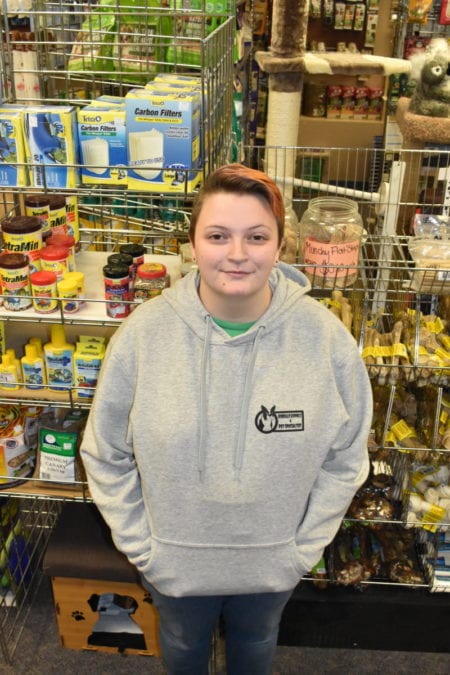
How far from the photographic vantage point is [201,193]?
138 centimetres

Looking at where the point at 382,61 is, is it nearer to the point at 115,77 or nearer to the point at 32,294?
the point at 115,77

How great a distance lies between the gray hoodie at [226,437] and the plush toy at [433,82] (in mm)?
2353

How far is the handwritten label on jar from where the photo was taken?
1745 mm

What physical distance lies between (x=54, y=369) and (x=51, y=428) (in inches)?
8.3

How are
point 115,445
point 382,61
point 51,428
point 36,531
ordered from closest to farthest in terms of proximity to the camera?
1. point 115,445
2. point 51,428
3. point 36,531
4. point 382,61

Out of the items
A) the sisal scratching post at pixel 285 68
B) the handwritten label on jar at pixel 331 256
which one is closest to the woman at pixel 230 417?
the handwritten label on jar at pixel 331 256

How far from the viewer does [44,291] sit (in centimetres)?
173

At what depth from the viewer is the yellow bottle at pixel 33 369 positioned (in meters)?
1.86

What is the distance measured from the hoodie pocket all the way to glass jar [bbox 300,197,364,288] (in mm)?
631

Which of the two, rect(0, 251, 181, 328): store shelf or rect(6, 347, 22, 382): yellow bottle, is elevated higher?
rect(0, 251, 181, 328): store shelf

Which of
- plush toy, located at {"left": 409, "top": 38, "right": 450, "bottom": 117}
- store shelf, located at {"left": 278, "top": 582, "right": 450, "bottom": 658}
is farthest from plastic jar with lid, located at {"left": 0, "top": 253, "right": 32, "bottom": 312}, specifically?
plush toy, located at {"left": 409, "top": 38, "right": 450, "bottom": 117}

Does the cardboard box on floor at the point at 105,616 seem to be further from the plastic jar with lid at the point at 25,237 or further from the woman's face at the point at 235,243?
the woman's face at the point at 235,243

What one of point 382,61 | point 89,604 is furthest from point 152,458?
point 382,61

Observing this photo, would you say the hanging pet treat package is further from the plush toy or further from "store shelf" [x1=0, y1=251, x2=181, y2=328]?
the plush toy
